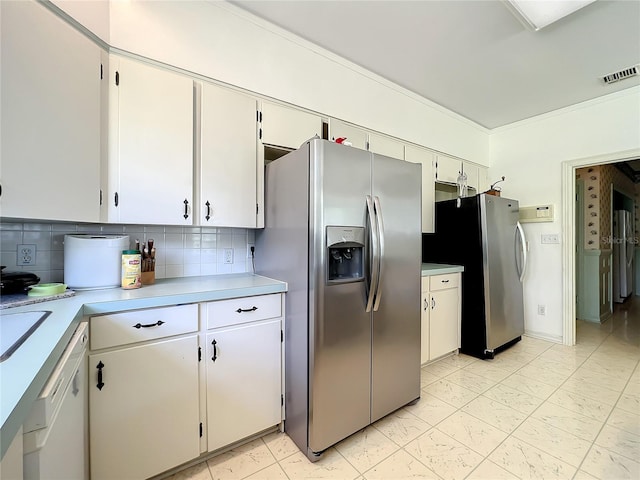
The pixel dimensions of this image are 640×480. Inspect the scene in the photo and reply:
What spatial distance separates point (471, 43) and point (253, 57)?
1623 millimetres

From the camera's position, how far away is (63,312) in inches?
40.8

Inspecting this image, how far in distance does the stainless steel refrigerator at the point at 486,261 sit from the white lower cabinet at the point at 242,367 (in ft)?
6.88

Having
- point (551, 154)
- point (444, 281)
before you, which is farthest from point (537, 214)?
point (444, 281)

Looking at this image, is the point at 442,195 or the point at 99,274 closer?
the point at 99,274

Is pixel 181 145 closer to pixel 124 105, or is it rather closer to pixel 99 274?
pixel 124 105

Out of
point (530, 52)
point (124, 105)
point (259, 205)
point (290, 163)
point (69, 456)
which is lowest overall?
point (69, 456)

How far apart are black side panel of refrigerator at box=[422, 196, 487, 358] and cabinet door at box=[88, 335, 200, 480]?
256 centimetres

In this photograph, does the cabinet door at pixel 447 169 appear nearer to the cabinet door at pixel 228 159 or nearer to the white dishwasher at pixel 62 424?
the cabinet door at pixel 228 159

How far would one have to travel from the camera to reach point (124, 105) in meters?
1.47

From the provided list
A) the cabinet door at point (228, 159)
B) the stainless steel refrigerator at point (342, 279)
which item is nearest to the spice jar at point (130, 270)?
the cabinet door at point (228, 159)

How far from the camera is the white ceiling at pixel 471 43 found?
1.78m

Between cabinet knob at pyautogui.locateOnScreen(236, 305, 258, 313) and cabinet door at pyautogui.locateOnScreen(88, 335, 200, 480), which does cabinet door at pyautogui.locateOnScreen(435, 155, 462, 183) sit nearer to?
cabinet knob at pyautogui.locateOnScreen(236, 305, 258, 313)

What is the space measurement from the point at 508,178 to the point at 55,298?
14.7ft

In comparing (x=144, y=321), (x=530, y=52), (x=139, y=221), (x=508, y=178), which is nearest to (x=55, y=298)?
(x=144, y=321)
